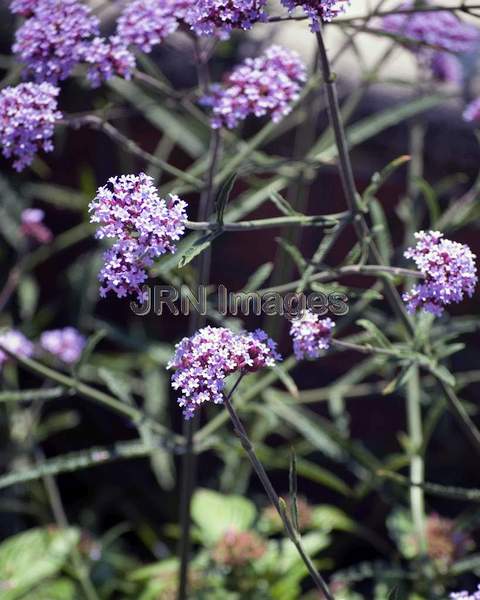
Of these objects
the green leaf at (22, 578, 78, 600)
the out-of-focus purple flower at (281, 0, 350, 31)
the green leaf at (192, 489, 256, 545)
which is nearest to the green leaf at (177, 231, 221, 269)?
the out-of-focus purple flower at (281, 0, 350, 31)

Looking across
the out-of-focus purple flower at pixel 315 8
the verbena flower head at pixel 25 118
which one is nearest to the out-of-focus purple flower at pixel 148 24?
the verbena flower head at pixel 25 118

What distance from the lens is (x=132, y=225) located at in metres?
0.97

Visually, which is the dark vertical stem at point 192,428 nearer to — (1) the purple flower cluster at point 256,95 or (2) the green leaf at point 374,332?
(1) the purple flower cluster at point 256,95

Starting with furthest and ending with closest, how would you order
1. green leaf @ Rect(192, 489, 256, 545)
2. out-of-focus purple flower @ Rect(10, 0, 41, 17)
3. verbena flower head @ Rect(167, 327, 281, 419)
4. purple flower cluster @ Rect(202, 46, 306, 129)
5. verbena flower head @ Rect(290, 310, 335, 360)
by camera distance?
green leaf @ Rect(192, 489, 256, 545) < out-of-focus purple flower @ Rect(10, 0, 41, 17) < purple flower cluster @ Rect(202, 46, 306, 129) < verbena flower head @ Rect(290, 310, 335, 360) < verbena flower head @ Rect(167, 327, 281, 419)

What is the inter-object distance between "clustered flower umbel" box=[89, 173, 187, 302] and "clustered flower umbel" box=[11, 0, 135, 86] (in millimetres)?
377

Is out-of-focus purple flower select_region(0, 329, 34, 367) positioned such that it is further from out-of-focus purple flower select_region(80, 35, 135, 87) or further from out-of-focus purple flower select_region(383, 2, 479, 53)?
out-of-focus purple flower select_region(383, 2, 479, 53)

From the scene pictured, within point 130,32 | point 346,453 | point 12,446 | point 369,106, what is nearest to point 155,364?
point 12,446

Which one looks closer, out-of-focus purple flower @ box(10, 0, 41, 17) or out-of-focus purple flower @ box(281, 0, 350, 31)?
out-of-focus purple flower @ box(281, 0, 350, 31)

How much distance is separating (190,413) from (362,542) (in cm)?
134

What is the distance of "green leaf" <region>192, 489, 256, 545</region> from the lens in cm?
186

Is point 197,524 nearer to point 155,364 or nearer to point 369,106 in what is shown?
point 155,364

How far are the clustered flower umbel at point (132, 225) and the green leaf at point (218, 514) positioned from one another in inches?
38.4

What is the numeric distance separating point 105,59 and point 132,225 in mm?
424

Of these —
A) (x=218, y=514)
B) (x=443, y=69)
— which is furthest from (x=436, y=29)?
(x=218, y=514)
